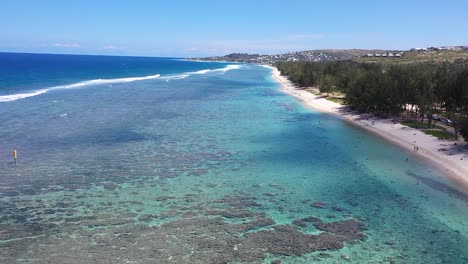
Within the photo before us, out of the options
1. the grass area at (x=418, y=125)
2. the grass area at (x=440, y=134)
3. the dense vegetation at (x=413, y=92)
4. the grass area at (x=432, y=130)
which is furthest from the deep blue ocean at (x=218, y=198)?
the dense vegetation at (x=413, y=92)

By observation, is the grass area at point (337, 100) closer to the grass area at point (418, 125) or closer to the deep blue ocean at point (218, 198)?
the grass area at point (418, 125)

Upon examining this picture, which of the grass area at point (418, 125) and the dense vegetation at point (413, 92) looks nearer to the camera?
the grass area at point (418, 125)

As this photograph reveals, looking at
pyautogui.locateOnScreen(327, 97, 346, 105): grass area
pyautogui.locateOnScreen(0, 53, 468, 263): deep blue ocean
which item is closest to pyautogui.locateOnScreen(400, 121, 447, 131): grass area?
pyautogui.locateOnScreen(0, 53, 468, 263): deep blue ocean

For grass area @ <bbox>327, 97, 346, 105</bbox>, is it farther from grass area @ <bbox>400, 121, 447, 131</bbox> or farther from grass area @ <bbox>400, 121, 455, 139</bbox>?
grass area @ <bbox>400, 121, 455, 139</bbox>

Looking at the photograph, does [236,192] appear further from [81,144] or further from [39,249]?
[81,144]

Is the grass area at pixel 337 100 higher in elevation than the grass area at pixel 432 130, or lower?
higher

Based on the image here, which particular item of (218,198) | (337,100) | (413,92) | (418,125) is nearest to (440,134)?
(418,125)

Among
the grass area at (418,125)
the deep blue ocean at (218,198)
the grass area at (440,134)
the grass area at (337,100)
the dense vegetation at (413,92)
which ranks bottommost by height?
the deep blue ocean at (218,198)

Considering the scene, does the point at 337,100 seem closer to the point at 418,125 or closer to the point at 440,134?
the point at 418,125

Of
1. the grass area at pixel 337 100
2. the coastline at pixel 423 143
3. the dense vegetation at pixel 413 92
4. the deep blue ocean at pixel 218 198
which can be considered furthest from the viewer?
the grass area at pixel 337 100
